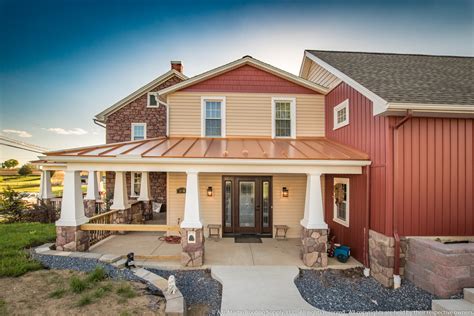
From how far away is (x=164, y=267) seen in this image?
5.76 metres

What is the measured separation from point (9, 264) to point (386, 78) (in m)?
10.7

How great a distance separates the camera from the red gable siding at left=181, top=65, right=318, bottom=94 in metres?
8.67

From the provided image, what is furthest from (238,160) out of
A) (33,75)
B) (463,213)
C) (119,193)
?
(33,75)

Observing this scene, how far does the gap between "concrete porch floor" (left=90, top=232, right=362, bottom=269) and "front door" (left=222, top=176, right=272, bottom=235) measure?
55 centimetres

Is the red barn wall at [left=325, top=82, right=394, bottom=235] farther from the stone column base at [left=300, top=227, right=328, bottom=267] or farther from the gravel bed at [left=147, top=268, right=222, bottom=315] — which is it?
the gravel bed at [left=147, top=268, right=222, bottom=315]

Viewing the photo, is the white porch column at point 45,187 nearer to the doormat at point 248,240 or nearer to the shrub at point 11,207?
the shrub at point 11,207

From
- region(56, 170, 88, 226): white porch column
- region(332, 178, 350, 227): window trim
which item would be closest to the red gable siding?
region(332, 178, 350, 227): window trim

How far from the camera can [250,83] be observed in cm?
871

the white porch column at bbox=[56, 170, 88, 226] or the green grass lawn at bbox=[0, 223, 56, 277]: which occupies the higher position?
the white porch column at bbox=[56, 170, 88, 226]

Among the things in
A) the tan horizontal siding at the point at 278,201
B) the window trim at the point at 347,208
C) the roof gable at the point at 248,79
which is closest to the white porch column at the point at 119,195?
the tan horizontal siding at the point at 278,201

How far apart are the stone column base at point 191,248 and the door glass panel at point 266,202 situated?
3.28 meters

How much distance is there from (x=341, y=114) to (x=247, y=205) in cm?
469

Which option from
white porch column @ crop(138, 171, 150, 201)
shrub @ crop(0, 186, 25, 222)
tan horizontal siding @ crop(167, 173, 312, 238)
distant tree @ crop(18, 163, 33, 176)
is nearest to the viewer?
tan horizontal siding @ crop(167, 173, 312, 238)

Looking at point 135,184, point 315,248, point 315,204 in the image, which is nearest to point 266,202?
point 315,204
